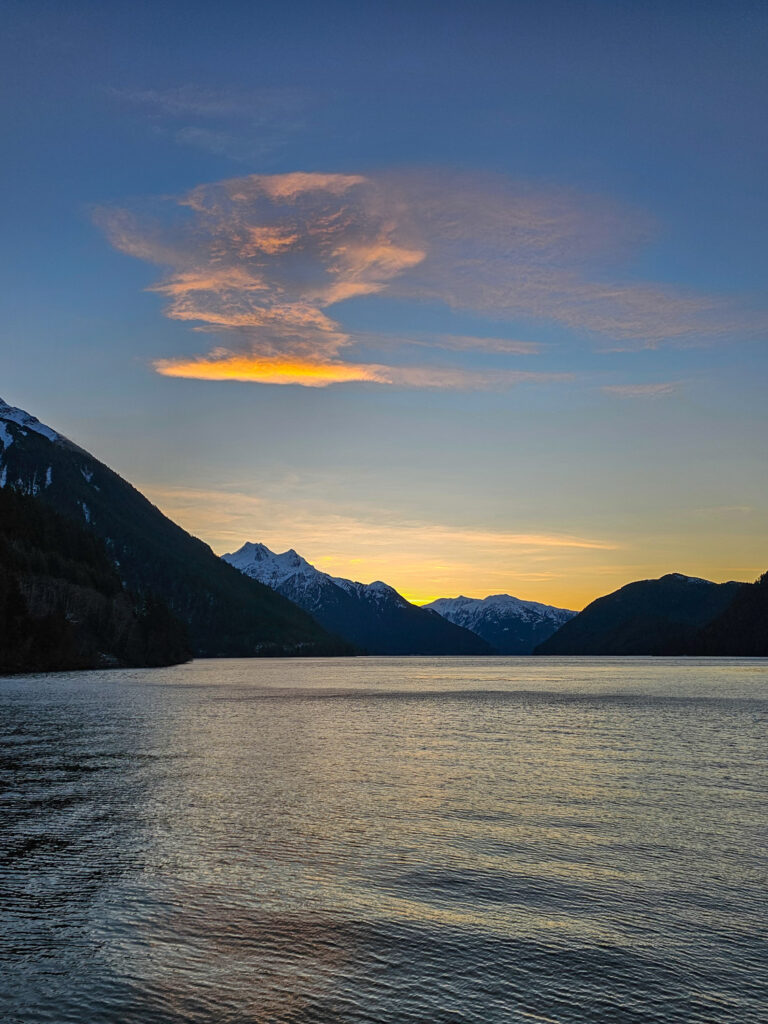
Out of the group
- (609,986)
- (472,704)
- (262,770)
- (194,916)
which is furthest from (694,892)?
(472,704)

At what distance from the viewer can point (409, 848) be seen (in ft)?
94.0

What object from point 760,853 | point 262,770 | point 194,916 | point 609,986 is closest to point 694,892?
point 760,853

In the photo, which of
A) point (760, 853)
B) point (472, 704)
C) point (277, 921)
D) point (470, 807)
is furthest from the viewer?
point (472, 704)

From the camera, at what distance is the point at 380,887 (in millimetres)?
24047

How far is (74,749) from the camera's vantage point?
2173 inches

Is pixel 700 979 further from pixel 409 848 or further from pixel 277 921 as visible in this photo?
pixel 409 848

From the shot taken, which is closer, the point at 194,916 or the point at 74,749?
the point at 194,916

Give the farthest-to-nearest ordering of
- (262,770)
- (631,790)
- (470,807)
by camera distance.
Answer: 1. (262,770)
2. (631,790)
3. (470,807)

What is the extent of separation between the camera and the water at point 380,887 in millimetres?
16609

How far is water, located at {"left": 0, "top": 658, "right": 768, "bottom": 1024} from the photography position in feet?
54.5

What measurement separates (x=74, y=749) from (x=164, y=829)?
1066 inches

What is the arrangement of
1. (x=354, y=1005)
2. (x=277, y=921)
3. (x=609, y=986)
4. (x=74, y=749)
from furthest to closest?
(x=74, y=749) → (x=277, y=921) → (x=609, y=986) → (x=354, y=1005)

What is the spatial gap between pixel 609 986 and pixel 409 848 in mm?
12270

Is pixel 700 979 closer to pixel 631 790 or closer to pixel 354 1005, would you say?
pixel 354 1005
